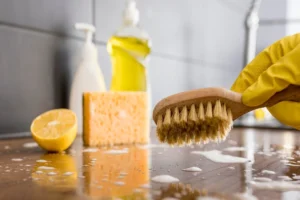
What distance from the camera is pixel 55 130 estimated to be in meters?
0.75

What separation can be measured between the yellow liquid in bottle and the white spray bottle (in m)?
0.08

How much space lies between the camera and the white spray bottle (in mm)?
976

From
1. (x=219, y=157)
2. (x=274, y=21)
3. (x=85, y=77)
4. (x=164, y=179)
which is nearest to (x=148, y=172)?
(x=164, y=179)

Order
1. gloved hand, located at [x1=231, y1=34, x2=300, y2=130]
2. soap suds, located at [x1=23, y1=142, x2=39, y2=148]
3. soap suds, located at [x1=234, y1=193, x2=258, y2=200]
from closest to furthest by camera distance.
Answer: soap suds, located at [x1=234, y1=193, x2=258, y2=200] → gloved hand, located at [x1=231, y1=34, x2=300, y2=130] → soap suds, located at [x1=23, y1=142, x2=39, y2=148]

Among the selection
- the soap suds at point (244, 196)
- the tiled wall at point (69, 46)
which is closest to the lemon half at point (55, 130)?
the tiled wall at point (69, 46)

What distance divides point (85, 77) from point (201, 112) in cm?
47

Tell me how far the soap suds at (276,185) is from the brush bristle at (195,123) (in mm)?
110

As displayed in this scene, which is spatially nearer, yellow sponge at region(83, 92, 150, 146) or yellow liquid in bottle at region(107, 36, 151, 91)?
yellow sponge at region(83, 92, 150, 146)

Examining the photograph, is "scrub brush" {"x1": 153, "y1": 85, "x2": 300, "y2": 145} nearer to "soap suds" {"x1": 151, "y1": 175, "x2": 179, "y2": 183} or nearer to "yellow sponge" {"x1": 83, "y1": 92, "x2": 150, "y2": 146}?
"soap suds" {"x1": 151, "y1": 175, "x2": 179, "y2": 183}

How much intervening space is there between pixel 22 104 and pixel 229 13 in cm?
140

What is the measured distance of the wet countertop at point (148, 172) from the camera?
433 millimetres

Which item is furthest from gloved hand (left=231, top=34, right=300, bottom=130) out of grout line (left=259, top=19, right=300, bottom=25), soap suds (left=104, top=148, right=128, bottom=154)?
grout line (left=259, top=19, right=300, bottom=25)

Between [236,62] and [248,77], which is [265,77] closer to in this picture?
[248,77]

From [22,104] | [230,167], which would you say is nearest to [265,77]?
[230,167]
